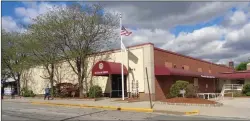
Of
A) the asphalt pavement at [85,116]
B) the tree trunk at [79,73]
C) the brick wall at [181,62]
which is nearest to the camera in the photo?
the asphalt pavement at [85,116]

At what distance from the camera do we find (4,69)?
4881 cm

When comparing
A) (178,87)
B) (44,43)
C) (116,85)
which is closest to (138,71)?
(116,85)

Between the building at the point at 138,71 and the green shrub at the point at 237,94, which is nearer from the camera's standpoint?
the building at the point at 138,71

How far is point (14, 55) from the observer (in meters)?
44.9

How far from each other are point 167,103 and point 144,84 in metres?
6.69

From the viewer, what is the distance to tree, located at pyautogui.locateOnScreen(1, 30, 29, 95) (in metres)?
42.6

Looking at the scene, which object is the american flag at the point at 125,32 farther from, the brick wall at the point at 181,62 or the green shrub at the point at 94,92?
the green shrub at the point at 94,92

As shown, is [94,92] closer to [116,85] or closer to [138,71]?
[116,85]

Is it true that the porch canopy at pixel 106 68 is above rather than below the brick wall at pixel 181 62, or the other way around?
below

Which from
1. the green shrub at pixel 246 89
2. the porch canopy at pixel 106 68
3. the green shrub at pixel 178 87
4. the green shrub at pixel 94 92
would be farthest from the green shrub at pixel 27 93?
the green shrub at pixel 246 89

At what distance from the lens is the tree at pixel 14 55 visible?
42.6 meters

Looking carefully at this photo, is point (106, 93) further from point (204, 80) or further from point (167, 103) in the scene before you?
point (204, 80)

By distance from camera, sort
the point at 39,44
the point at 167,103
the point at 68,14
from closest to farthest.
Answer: the point at 167,103 < the point at 68,14 < the point at 39,44

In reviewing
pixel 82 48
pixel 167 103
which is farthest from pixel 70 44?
pixel 167 103
